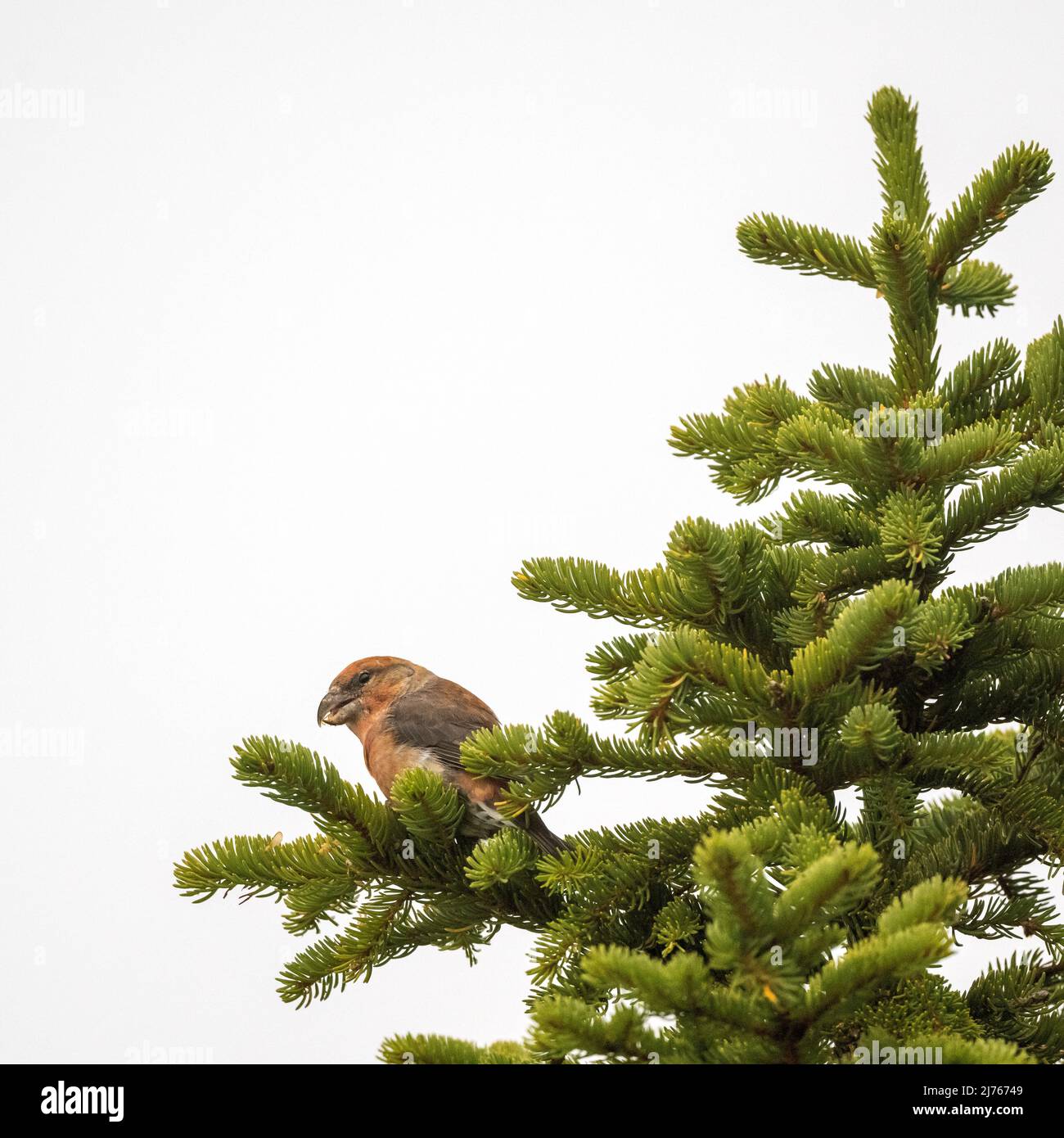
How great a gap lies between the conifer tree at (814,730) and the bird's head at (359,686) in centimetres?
125

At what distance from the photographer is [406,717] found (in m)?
3.60

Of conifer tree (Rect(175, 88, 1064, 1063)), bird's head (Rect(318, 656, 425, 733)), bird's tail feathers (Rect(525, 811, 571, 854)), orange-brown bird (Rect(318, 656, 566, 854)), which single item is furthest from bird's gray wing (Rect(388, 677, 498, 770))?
conifer tree (Rect(175, 88, 1064, 1063))

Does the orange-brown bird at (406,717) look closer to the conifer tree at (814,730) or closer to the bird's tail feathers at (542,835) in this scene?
the bird's tail feathers at (542,835)

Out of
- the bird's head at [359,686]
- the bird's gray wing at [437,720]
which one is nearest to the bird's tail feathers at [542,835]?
the bird's gray wing at [437,720]

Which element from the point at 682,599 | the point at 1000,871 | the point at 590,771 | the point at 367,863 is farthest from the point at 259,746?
the point at 1000,871

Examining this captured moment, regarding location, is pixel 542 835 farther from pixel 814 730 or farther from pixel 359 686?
pixel 359 686

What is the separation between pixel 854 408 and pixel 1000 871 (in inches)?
40.7

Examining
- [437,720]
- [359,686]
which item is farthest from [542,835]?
[359,686]

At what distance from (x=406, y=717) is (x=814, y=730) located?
5.19 feet

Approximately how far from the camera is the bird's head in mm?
3902

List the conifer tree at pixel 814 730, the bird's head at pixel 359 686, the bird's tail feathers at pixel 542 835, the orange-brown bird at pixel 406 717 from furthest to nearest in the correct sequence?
the bird's head at pixel 359 686
the orange-brown bird at pixel 406 717
the bird's tail feathers at pixel 542 835
the conifer tree at pixel 814 730

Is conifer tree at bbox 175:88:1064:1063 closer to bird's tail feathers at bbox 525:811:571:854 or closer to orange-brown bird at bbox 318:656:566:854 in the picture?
bird's tail feathers at bbox 525:811:571:854

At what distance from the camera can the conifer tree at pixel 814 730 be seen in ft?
7.08
